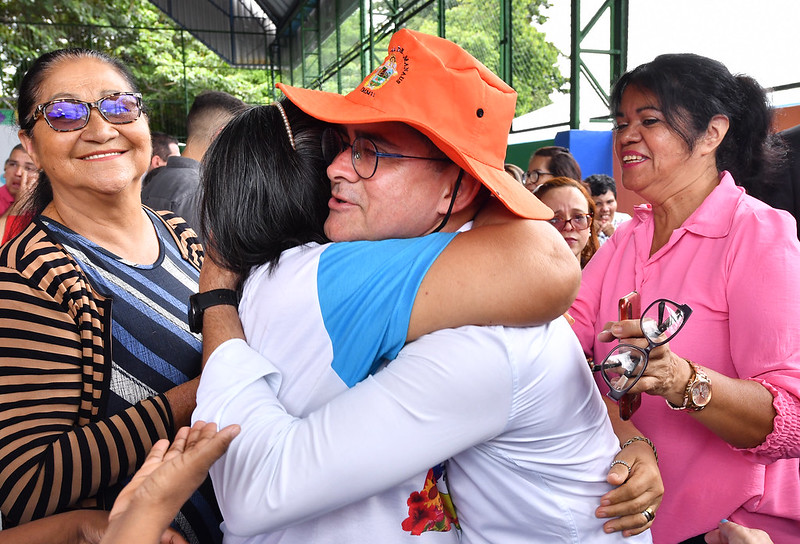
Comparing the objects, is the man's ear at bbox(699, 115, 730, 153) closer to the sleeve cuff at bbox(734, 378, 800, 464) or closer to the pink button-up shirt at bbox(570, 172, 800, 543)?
the pink button-up shirt at bbox(570, 172, 800, 543)

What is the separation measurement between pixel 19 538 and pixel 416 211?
1.01 metres

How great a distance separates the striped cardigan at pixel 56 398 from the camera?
1283mm

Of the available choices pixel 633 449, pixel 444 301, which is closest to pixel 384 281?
pixel 444 301

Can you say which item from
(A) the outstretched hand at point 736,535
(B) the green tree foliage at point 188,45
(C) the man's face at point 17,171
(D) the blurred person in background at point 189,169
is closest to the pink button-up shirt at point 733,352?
(A) the outstretched hand at point 736,535

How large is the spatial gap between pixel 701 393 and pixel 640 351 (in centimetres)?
33

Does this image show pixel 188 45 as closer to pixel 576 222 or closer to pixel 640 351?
pixel 576 222

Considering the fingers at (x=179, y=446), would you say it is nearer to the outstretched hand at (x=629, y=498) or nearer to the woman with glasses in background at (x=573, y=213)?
the outstretched hand at (x=629, y=498)

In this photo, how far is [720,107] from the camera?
73.8 inches

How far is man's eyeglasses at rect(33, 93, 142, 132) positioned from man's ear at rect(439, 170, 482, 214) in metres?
1.02

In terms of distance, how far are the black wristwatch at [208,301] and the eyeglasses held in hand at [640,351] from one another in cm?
70

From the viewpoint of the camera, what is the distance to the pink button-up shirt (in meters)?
1.43

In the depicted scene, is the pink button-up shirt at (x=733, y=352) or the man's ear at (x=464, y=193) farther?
the pink button-up shirt at (x=733, y=352)

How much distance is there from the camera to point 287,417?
1006 mm

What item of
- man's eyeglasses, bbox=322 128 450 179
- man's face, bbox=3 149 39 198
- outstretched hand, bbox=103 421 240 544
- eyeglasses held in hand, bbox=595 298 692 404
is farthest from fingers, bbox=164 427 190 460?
man's face, bbox=3 149 39 198
